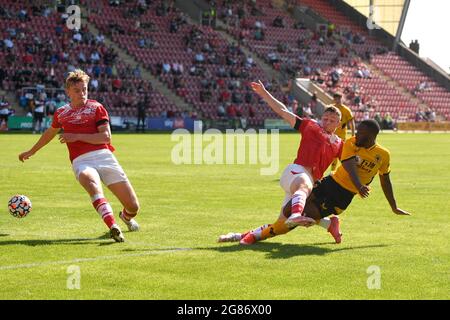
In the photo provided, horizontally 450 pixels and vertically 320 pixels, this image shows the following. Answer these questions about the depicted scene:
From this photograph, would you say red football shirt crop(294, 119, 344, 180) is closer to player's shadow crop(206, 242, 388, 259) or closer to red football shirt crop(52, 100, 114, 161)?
player's shadow crop(206, 242, 388, 259)

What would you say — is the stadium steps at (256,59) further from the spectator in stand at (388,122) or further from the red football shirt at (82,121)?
the red football shirt at (82,121)

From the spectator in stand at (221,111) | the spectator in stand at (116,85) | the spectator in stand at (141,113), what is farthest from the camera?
the spectator in stand at (221,111)

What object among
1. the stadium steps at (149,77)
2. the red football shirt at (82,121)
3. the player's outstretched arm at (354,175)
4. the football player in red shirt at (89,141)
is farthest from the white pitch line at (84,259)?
the stadium steps at (149,77)

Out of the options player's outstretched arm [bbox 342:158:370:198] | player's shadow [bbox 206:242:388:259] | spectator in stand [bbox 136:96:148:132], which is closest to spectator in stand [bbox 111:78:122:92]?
spectator in stand [bbox 136:96:148:132]

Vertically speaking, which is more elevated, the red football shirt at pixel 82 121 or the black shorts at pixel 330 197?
the red football shirt at pixel 82 121

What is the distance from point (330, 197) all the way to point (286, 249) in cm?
104

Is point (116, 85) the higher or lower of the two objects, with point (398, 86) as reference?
higher

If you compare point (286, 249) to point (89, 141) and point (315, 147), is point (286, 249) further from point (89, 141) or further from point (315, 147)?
point (89, 141)

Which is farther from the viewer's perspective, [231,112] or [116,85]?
[231,112]

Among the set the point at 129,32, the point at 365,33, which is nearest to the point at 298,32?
the point at 365,33

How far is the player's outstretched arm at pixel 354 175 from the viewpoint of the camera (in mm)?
10328

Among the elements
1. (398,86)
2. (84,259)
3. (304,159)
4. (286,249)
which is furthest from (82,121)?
(398,86)

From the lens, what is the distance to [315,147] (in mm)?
10719

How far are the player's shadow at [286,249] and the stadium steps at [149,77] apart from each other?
4637 cm
